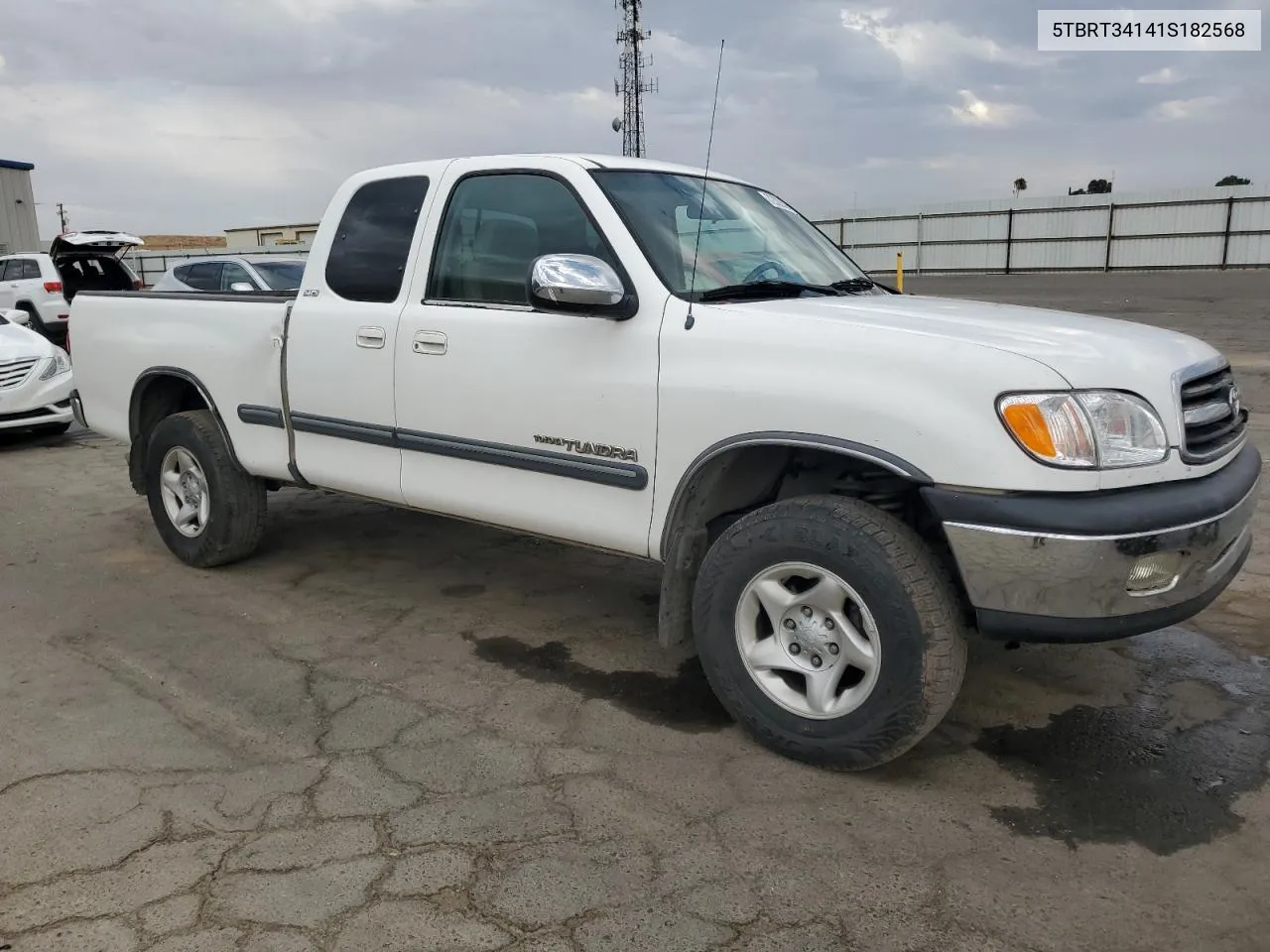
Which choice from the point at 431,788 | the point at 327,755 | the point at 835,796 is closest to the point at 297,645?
the point at 327,755

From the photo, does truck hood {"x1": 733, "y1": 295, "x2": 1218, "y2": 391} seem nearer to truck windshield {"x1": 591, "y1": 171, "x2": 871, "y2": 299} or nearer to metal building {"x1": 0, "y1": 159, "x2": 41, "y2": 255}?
truck windshield {"x1": 591, "y1": 171, "x2": 871, "y2": 299}

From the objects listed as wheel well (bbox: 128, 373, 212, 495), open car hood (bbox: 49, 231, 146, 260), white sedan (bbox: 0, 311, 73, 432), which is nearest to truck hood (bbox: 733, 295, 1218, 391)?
wheel well (bbox: 128, 373, 212, 495)

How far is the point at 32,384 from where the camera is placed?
30.7 ft

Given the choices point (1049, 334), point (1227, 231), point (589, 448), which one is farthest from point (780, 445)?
point (1227, 231)

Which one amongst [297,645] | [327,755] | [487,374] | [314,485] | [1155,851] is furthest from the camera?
[314,485]

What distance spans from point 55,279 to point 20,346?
832cm

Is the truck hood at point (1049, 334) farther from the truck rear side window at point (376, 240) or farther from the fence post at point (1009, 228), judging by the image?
the fence post at point (1009, 228)

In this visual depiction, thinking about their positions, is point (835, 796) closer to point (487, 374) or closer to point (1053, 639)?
point (1053, 639)

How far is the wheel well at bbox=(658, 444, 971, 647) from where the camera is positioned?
317 cm

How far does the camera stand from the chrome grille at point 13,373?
9219 millimetres

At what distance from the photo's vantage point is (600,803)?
2.99 meters

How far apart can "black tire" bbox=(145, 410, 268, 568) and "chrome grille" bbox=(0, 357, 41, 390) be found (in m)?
4.98

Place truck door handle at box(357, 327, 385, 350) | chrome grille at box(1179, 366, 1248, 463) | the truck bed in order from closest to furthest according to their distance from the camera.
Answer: chrome grille at box(1179, 366, 1248, 463)
truck door handle at box(357, 327, 385, 350)
the truck bed

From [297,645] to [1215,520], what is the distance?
134 inches
